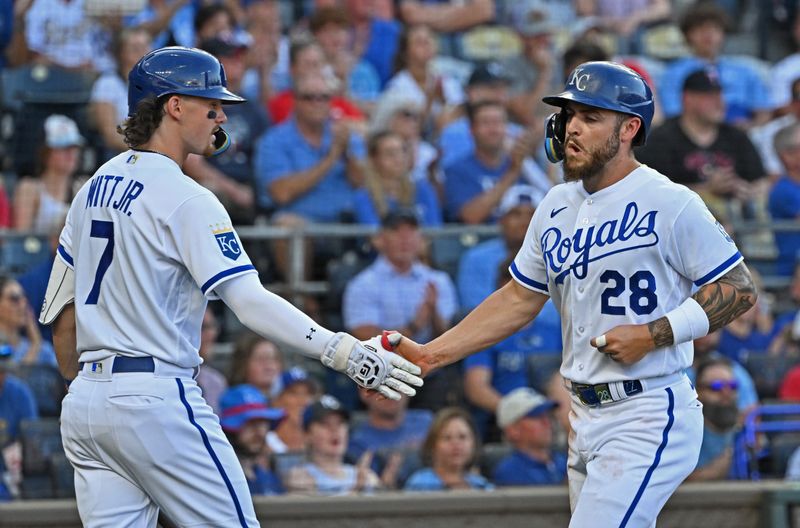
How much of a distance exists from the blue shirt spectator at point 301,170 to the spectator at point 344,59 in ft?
2.78

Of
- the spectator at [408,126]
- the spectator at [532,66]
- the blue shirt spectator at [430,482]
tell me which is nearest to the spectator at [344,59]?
the spectator at [408,126]

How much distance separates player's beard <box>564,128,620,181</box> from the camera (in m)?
4.03

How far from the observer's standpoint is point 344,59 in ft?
30.2

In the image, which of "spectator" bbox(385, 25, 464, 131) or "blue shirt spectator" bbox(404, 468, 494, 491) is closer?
"blue shirt spectator" bbox(404, 468, 494, 491)

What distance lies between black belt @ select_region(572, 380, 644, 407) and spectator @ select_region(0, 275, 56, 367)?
3795 millimetres

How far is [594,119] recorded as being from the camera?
4.03 metres

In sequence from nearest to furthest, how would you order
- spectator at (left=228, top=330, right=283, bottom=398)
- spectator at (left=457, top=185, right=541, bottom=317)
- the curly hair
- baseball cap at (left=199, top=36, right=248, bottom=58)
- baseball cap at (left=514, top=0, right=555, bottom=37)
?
the curly hair → spectator at (left=228, top=330, right=283, bottom=398) → spectator at (left=457, top=185, right=541, bottom=317) → baseball cap at (left=199, top=36, right=248, bottom=58) → baseball cap at (left=514, top=0, right=555, bottom=37)

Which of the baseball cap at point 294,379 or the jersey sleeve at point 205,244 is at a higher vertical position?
the jersey sleeve at point 205,244

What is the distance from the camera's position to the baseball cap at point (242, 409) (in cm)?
646

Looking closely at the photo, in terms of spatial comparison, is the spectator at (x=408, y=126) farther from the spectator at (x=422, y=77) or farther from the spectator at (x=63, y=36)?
the spectator at (x=63, y=36)

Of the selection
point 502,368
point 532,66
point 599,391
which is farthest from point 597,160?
point 532,66

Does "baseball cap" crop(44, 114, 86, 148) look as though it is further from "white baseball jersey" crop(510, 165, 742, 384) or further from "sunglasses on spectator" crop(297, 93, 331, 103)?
"white baseball jersey" crop(510, 165, 742, 384)

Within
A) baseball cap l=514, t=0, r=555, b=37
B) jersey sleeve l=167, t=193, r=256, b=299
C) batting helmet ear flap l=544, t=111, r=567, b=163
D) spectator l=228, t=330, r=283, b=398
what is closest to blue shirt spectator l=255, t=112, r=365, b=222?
spectator l=228, t=330, r=283, b=398

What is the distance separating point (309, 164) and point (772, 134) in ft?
11.9
